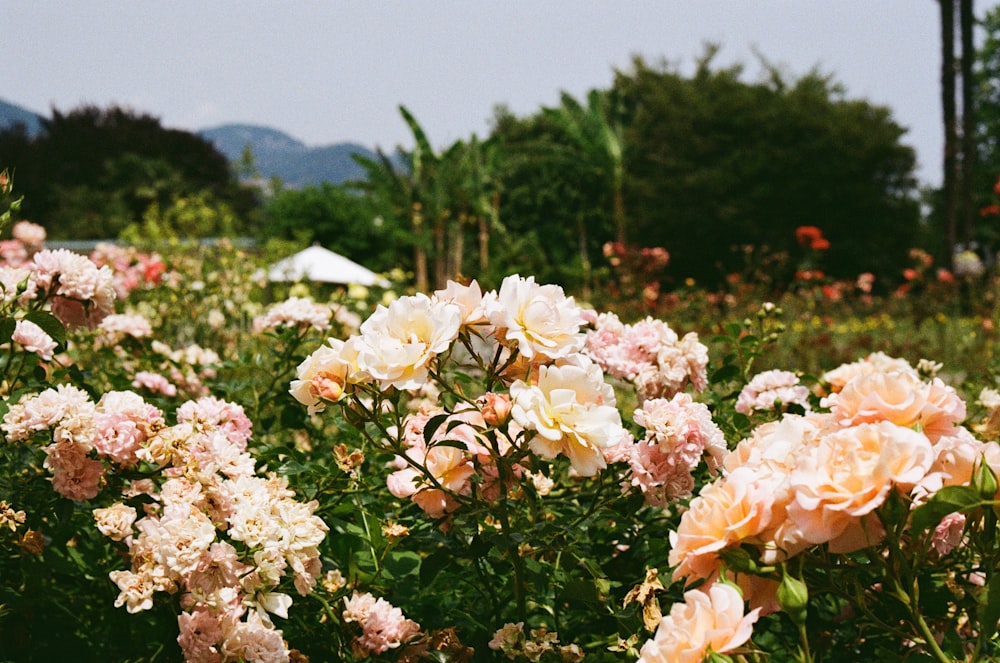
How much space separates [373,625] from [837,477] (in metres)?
0.76

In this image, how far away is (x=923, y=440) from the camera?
0.77 metres

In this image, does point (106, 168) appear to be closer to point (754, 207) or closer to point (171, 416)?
point (754, 207)

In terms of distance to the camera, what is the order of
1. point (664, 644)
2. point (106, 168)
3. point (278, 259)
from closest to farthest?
point (664, 644)
point (278, 259)
point (106, 168)

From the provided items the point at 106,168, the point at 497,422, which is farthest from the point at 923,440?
the point at 106,168

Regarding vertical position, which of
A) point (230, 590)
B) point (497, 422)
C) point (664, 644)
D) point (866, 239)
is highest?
point (866, 239)

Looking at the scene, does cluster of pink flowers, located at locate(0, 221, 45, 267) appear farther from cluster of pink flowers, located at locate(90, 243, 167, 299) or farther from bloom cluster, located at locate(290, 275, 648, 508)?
bloom cluster, located at locate(290, 275, 648, 508)

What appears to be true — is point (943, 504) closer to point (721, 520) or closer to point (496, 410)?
point (721, 520)

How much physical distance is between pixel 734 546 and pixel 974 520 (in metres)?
0.28

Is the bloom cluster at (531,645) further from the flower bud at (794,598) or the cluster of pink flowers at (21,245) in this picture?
the cluster of pink flowers at (21,245)

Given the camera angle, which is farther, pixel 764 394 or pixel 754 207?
pixel 754 207

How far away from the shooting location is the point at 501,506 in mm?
1160

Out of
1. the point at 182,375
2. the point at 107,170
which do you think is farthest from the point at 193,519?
the point at 107,170

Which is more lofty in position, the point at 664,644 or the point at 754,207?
the point at 754,207

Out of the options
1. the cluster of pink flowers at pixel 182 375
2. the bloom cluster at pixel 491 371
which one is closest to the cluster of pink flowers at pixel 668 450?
the bloom cluster at pixel 491 371
